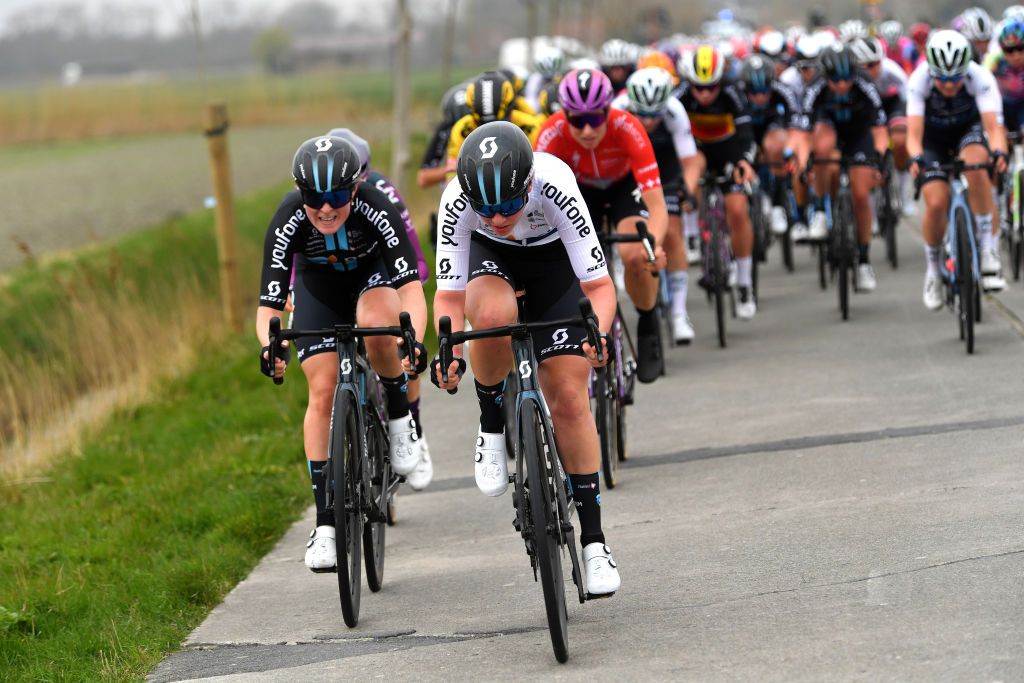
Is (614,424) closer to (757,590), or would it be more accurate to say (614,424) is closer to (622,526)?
(622,526)

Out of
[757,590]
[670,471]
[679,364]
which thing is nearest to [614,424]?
[670,471]

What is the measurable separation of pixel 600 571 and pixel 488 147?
1.61 meters

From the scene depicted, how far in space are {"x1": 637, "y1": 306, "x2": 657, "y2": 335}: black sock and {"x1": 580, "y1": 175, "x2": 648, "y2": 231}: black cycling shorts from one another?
565 millimetres

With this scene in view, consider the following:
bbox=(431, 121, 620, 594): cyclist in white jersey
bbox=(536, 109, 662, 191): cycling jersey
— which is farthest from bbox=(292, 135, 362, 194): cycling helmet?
bbox=(536, 109, 662, 191): cycling jersey

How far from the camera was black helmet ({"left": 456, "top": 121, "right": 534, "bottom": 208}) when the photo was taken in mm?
5621

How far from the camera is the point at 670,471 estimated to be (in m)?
8.47

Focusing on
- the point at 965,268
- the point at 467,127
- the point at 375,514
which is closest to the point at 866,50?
the point at 965,268

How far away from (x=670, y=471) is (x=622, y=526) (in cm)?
107

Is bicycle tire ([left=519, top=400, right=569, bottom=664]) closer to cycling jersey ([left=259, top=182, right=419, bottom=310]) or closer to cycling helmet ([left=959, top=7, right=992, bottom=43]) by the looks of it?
cycling jersey ([left=259, top=182, right=419, bottom=310])

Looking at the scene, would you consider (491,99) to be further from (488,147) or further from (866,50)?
(866,50)

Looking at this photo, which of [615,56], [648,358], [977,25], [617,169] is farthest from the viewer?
[615,56]

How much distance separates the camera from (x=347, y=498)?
250 inches

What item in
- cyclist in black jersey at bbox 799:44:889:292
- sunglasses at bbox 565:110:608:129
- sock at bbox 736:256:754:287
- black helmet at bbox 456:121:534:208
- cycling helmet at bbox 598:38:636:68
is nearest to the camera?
black helmet at bbox 456:121:534:208

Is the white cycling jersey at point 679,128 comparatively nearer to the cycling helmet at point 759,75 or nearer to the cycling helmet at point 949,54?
the cycling helmet at point 949,54
